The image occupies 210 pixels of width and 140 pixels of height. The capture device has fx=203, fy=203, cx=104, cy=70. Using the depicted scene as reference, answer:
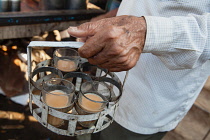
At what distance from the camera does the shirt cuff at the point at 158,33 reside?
0.68 metres

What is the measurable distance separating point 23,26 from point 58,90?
4.66ft

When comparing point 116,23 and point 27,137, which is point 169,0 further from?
point 27,137

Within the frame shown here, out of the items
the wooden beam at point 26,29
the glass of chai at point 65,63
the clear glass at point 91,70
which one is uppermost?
the glass of chai at point 65,63

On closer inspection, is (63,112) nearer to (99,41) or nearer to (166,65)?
(99,41)

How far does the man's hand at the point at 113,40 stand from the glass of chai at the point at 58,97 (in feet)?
0.43

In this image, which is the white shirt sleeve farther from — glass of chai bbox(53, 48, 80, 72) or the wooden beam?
the wooden beam

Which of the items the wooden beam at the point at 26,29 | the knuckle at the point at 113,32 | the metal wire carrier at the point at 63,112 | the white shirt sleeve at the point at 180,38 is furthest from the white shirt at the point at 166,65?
the wooden beam at the point at 26,29

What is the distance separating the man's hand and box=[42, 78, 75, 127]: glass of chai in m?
0.13

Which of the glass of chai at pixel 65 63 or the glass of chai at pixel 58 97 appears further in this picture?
the glass of chai at pixel 65 63

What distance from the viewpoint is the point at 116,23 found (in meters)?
0.66

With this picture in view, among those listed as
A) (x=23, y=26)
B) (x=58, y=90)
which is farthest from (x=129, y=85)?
(x=23, y=26)

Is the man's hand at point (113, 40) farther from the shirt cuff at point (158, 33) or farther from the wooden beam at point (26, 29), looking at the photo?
the wooden beam at point (26, 29)

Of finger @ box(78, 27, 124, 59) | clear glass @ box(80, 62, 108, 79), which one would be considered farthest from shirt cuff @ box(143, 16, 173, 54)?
clear glass @ box(80, 62, 108, 79)

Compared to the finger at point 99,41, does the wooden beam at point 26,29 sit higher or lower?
lower
